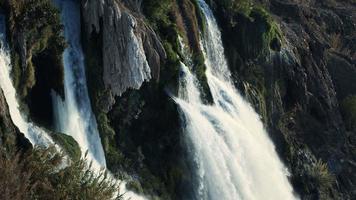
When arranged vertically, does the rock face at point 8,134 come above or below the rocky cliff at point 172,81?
above

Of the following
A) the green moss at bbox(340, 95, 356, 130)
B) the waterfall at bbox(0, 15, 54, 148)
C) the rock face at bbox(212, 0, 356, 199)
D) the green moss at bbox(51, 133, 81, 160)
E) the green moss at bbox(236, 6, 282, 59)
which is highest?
the waterfall at bbox(0, 15, 54, 148)

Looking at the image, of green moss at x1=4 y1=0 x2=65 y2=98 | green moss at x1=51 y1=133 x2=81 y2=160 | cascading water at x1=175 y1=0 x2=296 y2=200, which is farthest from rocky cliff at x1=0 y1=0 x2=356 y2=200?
green moss at x1=51 y1=133 x2=81 y2=160

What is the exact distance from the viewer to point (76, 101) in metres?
28.4

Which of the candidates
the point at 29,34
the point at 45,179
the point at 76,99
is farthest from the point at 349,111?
the point at 45,179

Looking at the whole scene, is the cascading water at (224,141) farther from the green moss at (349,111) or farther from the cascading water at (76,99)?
the green moss at (349,111)

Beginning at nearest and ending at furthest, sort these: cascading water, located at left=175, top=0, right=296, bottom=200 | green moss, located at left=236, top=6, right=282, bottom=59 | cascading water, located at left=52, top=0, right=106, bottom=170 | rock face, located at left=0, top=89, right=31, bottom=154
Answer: rock face, located at left=0, top=89, right=31, bottom=154 < cascading water, located at left=52, top=0, right=106, bottom=170 < cascading water, located at left=175, top=0, right=296, bottom=200 < green moss, located at left=236, top=6, right=282, bottom=59

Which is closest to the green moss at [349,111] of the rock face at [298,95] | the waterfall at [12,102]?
the rock face at [298,95]

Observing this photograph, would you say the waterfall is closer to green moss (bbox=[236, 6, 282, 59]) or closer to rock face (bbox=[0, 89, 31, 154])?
rock face (bbox=[0, 89, 31, 154])

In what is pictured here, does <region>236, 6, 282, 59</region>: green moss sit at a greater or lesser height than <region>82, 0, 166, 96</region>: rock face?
lesser

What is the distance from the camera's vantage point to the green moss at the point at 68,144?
24.7 metres

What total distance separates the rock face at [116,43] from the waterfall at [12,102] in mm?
5510

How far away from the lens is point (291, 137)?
4762 centimetres

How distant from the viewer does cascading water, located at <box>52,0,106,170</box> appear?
1072 inches

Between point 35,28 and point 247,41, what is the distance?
22.8m
